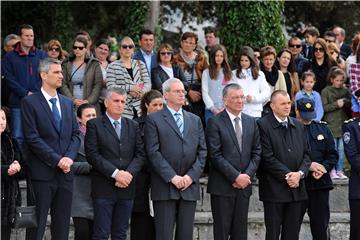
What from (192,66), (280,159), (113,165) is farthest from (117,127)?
(192,66)

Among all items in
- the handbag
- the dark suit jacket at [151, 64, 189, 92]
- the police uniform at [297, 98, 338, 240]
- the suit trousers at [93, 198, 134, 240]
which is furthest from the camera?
the dark suit jacket at [151, 64, 189, 92]

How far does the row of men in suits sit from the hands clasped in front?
0.4 inches

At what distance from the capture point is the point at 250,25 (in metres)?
13.1

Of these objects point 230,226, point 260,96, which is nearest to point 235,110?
point 230,226

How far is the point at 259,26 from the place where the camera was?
13047 millimetres

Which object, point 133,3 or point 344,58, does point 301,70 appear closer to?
point 344,58

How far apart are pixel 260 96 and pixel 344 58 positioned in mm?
3224

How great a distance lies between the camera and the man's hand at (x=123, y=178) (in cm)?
840

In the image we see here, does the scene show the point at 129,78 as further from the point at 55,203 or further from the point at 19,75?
the point at 55,203

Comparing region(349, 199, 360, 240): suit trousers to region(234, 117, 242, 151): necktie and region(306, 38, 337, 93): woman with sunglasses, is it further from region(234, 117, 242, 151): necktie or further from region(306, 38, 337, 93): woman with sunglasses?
region(306, 38, 337, 93): woman with sunglasses

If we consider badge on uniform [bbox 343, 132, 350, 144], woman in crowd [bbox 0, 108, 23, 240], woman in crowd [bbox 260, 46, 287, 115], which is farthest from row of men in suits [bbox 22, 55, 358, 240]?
woman in crowd [bbox 260, 46, 287, 115]

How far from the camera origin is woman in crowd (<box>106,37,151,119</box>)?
10.5 m

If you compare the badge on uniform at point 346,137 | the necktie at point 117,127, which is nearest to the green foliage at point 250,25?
the badge on uniform at point 346,137

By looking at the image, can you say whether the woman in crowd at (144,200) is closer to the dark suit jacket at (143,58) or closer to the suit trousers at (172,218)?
the suit trousers at (172,218)
